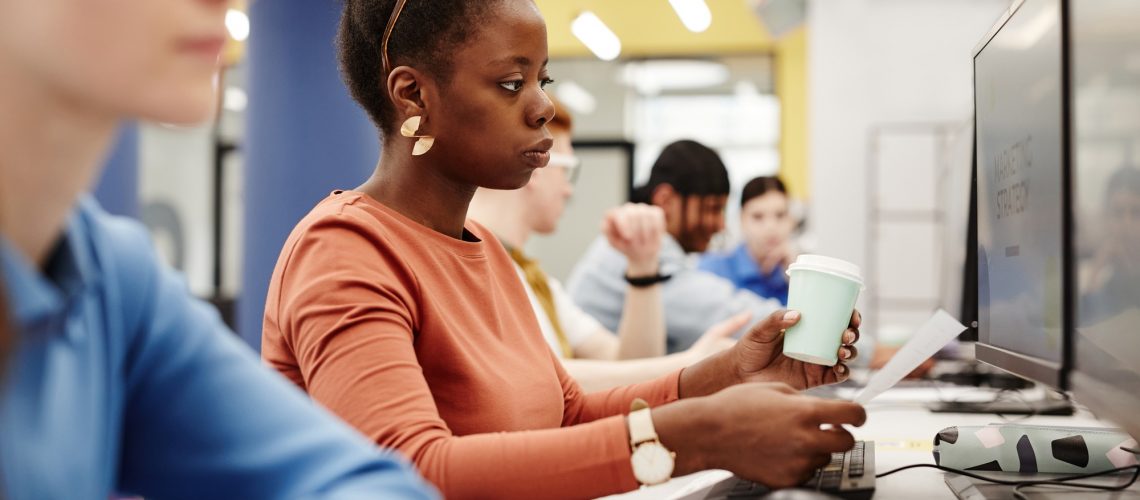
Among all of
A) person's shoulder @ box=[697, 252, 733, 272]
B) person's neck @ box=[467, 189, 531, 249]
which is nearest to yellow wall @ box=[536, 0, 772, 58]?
person's shoulder @ box=[697, 252, 733, 272]

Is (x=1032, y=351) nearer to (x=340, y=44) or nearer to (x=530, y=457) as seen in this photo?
(x=530, y=457)

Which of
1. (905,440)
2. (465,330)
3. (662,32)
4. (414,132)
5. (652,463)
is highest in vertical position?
(662,32)

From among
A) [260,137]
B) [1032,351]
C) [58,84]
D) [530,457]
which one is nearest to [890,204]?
[260,137]

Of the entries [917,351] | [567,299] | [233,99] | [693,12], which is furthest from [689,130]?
[917,351]

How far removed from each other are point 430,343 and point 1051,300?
69 cm

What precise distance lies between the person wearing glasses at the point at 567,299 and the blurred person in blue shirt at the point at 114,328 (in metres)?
1.38

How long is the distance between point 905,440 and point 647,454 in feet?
3.00

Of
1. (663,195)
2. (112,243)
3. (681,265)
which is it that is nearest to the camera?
(112,243)

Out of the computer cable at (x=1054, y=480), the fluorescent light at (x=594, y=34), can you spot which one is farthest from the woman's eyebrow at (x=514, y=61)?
the fluorescent light at (x=594, y=34)

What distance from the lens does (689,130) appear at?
345 inches

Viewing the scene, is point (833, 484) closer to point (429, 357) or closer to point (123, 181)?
point (429, 357)

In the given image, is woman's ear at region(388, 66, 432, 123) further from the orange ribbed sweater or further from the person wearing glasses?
the person wearing glasses

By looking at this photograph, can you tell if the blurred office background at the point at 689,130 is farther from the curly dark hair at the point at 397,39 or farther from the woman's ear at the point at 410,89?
the woman's ear at the point at 410,89

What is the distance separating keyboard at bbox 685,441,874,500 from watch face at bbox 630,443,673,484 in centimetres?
19
